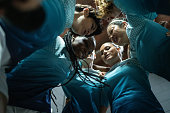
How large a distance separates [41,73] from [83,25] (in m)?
0.40

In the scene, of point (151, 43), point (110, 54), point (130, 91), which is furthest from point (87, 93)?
point (151, 43)

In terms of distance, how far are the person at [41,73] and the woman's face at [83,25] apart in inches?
2.9

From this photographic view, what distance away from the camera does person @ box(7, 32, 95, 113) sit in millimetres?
907

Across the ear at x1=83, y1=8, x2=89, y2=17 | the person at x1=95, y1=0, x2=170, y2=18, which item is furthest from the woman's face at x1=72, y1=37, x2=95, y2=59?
the person at x1=95, y1=0, x2=170, y2=18

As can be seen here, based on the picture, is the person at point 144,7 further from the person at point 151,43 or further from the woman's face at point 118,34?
the woman's face at point 118,34

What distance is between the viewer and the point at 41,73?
3.15 ft

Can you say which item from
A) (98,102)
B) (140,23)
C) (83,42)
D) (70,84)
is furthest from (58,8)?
(98,102)

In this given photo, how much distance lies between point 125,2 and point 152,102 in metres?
0.57

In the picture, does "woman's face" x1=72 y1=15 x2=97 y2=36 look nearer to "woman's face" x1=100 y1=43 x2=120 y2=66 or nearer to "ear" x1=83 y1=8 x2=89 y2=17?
"ear" x1=83 y1=8 x2=89 y2=17

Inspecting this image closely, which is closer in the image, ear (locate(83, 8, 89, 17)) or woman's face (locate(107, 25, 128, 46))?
ear (locate(83, 8, 89, 17))

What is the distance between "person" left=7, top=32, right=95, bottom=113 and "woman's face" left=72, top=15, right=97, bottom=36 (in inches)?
2.9

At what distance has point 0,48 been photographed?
0.47 metres

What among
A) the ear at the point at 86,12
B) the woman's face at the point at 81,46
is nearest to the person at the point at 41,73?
the woman's face at the point at 81,46

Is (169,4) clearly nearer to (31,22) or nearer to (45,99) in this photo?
(31,22)
